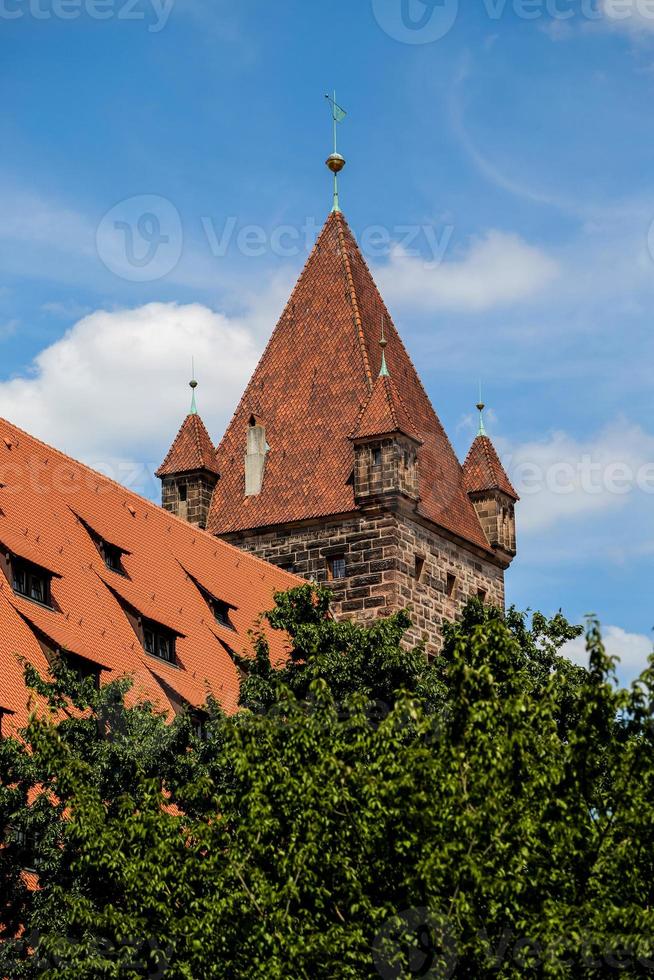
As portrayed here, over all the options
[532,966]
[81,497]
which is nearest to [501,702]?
[532,966]

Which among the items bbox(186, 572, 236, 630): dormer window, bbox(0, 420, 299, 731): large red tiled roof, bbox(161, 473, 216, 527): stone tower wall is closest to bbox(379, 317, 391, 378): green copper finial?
bbox(161, 473, 216, 527): stone tower wall

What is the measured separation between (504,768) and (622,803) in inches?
39.5

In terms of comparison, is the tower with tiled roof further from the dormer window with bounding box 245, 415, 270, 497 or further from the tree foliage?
the tree foliage

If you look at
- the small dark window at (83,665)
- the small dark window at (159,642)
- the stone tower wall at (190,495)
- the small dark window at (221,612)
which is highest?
the stone tower wall at (190,495)

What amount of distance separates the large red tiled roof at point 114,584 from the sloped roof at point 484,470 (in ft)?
19.0

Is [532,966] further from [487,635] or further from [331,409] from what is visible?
[331,409]

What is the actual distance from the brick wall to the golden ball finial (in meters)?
7.93

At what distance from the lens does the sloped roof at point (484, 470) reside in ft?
128

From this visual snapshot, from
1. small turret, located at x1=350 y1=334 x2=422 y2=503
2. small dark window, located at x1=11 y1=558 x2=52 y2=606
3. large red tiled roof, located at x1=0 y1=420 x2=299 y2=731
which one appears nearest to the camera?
large red tiled roof, located at x1=0 y1=420 x2=299 y2=731

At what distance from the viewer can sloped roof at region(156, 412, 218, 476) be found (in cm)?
3784

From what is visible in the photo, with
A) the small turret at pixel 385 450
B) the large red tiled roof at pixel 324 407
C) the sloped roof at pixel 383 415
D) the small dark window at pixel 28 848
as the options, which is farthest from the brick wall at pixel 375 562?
the small dark window at pixel 28 848
